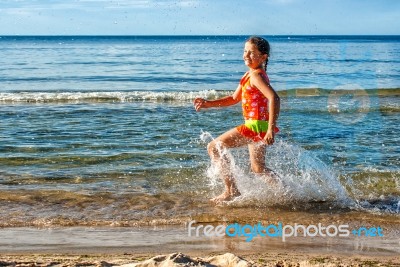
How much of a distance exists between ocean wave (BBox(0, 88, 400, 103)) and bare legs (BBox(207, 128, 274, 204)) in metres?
10.7

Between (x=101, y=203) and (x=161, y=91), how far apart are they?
43.3 feet

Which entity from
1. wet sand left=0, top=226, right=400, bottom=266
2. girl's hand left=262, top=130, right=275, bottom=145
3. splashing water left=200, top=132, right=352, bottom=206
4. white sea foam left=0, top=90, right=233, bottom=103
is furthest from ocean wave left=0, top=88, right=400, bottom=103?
wet sand left=0, top=226, right=400, bottom=266

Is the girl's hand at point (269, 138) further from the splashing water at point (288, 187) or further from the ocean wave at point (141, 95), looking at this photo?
the ocean wave at point (141, 95)

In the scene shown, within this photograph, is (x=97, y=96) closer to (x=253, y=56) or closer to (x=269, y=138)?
(x=253, y=56)

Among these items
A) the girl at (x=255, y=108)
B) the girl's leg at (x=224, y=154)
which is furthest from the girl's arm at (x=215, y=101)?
the girl's leg at (x=224, y=154)

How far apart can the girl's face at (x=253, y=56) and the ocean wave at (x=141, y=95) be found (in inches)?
429

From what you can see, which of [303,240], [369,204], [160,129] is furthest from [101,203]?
[160,129]

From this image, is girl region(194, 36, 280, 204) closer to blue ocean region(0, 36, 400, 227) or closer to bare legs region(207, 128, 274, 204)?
bare legs region(207, 128, 274, 204)

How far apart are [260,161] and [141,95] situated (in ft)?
39.0

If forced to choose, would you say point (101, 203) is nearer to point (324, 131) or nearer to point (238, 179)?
point (238, 179)

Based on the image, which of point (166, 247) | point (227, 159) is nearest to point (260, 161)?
point (227, 159)

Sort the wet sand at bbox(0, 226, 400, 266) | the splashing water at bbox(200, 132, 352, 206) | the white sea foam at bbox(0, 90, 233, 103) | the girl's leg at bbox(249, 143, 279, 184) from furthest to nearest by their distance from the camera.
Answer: the white sea foam at bbox(0, 90, 233, 103) → the splashing water at bbox(200, 132, 352, 206) → the girl's leg at bbox(249, 143, 279, 184) → the wet sand at bbox(0, 226, 400, 266)

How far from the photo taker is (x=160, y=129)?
10.9 metres

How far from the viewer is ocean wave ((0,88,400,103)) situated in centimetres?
1652
